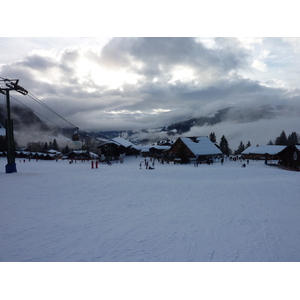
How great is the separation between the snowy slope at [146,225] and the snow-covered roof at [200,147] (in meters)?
34.6

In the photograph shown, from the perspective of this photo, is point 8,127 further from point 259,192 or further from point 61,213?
point 259,192

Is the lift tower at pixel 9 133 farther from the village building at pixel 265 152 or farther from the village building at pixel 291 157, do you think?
the village building at pixel 265 152

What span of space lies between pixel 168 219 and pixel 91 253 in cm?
391

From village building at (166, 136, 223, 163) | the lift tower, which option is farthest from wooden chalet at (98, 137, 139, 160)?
the lift tower

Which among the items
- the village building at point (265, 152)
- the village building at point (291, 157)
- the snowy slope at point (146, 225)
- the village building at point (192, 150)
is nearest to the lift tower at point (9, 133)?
the snowy slope at point (146, 225)

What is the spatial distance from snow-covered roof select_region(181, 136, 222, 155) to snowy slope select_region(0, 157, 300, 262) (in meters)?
34.6

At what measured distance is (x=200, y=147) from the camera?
50.5m

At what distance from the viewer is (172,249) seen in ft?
20.6

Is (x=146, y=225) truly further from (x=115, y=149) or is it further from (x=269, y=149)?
(x=269, y=149)

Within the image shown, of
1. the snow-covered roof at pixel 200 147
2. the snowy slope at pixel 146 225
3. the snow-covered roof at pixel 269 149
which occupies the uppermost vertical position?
the snow-covered roof at pixel 200 147

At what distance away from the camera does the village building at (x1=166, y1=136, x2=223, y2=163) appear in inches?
1742

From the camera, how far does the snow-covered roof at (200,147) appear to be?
159 feet

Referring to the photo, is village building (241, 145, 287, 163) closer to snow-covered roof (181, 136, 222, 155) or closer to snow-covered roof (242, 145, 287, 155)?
snow-covered roof (242, 145, 287, 155)

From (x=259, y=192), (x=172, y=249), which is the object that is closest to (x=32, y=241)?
(x=172, y=249)
